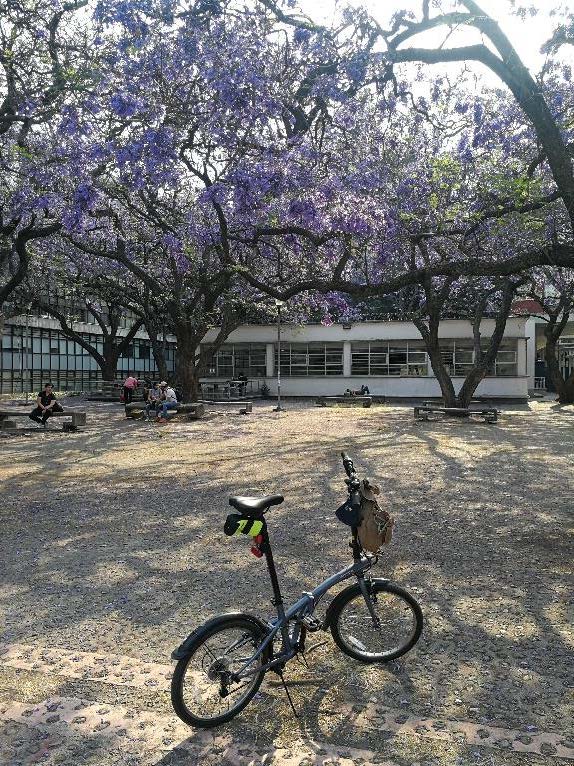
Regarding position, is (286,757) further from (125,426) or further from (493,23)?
(125,426)

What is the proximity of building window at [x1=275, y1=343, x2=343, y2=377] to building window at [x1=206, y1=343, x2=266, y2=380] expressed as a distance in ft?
4.39

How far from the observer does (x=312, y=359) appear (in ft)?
123

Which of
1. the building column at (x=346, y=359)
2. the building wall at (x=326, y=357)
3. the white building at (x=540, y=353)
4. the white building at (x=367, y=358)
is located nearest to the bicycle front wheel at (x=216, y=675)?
the white building at (x=367, y=358)

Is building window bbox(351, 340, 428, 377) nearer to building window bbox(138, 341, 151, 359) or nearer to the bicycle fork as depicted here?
building window bbox(138, 341, 151, 359)

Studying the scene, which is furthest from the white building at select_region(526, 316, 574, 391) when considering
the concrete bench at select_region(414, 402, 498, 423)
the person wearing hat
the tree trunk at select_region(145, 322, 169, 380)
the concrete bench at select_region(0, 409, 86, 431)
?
the concrete bench at select_region(0, 409, 86, 431)

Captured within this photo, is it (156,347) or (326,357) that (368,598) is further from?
(326,357)

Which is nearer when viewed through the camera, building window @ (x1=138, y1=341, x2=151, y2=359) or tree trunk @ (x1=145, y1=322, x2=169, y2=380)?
tree trunk @ (x1=145, y1=322, x2=169, y2=380)

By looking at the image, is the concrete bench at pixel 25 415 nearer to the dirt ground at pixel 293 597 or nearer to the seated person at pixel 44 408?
the seated person at pixel 44 408

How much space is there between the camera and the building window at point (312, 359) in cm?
3709

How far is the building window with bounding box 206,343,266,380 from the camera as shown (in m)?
38.4

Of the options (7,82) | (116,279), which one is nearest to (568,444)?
(7,82)

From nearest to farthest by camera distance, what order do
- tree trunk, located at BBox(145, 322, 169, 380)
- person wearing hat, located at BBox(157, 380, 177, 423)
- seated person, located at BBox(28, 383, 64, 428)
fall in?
seated person, located at BBox(28, 383, 64, 428), person wearing hat, located at BBox(157, 380, 177, 423), tree trunk, located at BBox(145, 322, 169, 380)

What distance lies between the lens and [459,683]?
3545 millimetres

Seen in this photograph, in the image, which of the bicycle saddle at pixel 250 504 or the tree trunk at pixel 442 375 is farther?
the tree trunk at pixel 442 375
